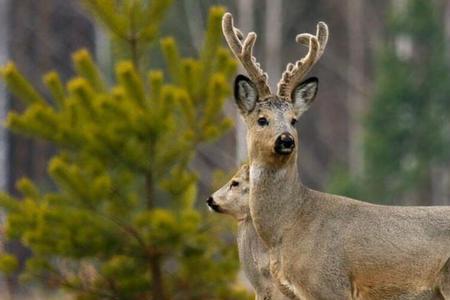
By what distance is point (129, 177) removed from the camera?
16.4 m

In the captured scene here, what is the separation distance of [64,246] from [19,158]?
2985cm

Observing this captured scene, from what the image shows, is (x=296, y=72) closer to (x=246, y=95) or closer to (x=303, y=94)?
(x=303, y=94)

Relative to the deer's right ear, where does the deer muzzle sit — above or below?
below

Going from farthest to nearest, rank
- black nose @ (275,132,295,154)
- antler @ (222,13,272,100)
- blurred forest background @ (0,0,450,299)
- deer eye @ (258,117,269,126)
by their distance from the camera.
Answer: blurred forest background @ (0,0,450,299)
antler @ (222,13,272,100)
deer eye @ (258,117,269,126)
black nose @ (275,132,295,154)

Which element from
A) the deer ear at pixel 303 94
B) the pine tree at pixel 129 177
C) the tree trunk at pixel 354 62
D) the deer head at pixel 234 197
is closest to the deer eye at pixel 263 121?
the deer ear at pixel 303 94

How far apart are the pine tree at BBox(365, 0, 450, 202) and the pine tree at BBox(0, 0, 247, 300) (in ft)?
64.4

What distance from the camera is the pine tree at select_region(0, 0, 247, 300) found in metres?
16.0

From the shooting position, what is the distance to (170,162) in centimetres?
1638

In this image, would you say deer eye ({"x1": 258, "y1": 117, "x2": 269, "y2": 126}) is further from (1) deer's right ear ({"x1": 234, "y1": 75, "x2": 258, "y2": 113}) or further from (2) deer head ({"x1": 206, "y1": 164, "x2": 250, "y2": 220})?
(2) deer head ({"x1": 206, "y1": 164, "x2": 250, "y2": 220})

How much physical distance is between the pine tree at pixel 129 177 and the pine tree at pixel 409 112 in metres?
19.6

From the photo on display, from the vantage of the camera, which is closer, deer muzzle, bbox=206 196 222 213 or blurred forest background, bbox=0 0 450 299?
Answer: deer muzzle, bbox=206 196 222 213

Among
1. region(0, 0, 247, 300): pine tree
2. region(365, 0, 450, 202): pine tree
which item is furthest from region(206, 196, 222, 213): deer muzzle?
region(365, 0, 450, 202): pine tree

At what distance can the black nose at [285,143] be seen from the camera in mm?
9953

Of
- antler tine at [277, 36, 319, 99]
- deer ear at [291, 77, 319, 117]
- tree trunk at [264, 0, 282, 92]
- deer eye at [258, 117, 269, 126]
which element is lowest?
tree trunk at [264, 0, 282, 92]
